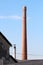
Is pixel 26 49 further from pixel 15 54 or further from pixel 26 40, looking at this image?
pixel 15 54

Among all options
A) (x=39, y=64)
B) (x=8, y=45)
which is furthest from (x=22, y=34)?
(x=39, y=64)

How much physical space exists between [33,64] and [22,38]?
47.6 ft

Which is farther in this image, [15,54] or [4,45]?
[15,54]

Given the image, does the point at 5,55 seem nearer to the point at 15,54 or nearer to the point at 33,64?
the point at 33,64

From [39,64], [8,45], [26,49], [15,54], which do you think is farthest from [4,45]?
[15,54]

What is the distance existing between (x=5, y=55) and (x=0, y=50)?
2.85 ft

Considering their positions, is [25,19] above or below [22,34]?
above

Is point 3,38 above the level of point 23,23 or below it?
below

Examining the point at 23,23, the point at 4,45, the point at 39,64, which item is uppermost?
the point at 23,23

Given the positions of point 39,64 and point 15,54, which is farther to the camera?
point 15,54

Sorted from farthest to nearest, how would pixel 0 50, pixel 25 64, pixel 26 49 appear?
pixel 26 49
pixel 0 50
pixel 25 64

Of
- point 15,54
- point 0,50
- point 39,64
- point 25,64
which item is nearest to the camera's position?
point 25,64

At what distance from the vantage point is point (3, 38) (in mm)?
21656

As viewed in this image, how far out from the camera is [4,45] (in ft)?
71.3
